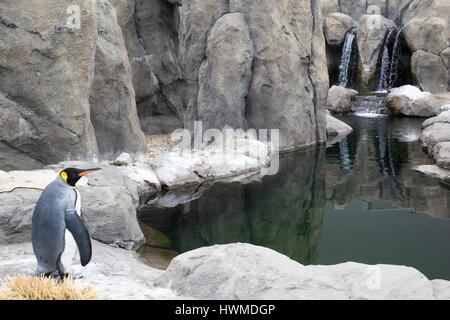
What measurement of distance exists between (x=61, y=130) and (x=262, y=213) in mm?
3680

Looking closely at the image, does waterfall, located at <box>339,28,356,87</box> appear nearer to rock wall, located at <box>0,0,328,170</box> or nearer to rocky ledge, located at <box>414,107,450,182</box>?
rocky ledge, located at <box>414,107,450,182</box>

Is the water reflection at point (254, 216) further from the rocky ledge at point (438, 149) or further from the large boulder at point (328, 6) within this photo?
the large boulder at point (328, 6)

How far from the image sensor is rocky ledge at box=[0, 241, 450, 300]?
3561mm

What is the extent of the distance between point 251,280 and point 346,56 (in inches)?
833

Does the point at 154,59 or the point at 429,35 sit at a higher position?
the point at 429,35

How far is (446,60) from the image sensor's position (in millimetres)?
20359

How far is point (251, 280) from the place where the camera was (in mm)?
3691

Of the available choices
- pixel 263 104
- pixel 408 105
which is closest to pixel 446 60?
pixel 408 105

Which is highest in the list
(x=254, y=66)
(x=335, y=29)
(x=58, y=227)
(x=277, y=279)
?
(x=335, y=29)

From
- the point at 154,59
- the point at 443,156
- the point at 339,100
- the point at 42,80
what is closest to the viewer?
the point at 42,80

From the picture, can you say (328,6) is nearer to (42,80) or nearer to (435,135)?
(435,135)

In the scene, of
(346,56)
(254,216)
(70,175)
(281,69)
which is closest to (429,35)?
(346,56)

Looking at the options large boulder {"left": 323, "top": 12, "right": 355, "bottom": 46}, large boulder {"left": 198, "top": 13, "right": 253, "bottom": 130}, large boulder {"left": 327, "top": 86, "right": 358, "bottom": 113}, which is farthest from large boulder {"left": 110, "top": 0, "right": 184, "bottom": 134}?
large boulder {"left": 323, "top": 12, "right": 355, "bottom": 46}
